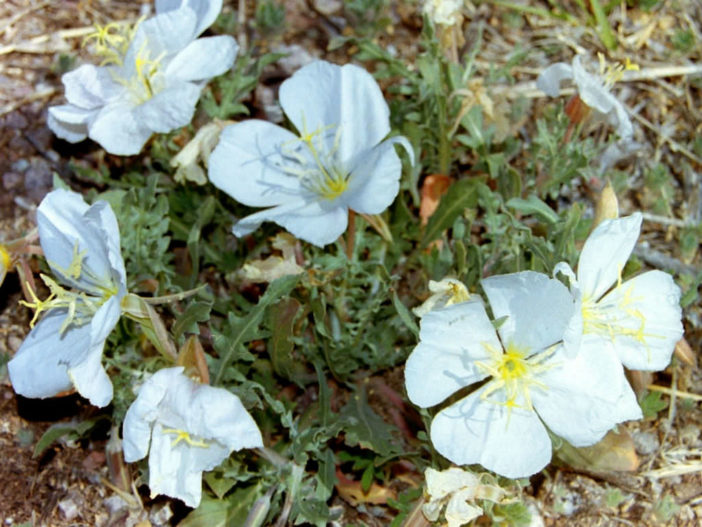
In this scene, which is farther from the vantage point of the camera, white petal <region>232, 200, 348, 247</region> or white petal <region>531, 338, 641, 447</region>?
white petal <region>232, 200, 348, 247</region>

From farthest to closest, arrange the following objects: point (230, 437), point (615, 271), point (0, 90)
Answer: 1. point (0, 90)
2. point (615, 271)
3. point (230, 437)

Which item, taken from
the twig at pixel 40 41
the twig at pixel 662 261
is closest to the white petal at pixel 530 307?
the twig at pixel 662 261

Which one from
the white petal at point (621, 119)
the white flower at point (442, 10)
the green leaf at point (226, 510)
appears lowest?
the green leaf at point (226, 510)

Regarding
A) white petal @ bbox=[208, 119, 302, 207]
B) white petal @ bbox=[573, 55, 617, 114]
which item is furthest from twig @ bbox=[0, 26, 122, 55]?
white petal @ bbox=[573, 55, 617, 114]

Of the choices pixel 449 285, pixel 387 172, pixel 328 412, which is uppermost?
pixel 387 172

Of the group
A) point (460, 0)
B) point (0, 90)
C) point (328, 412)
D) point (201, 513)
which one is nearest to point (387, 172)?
point (328, 412)

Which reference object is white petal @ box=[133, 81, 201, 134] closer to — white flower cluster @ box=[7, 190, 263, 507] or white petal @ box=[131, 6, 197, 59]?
white petal @ box=[131, 6, 197, 59]

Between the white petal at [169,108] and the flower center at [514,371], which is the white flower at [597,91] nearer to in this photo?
the flower center at [514,371]

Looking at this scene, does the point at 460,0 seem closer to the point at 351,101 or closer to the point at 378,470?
the point at 351,101
